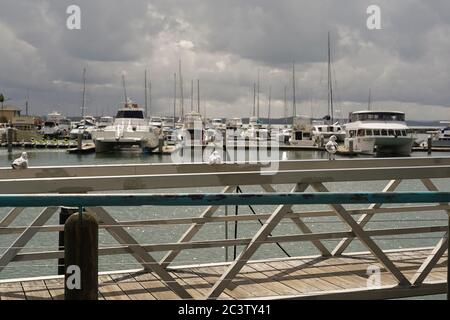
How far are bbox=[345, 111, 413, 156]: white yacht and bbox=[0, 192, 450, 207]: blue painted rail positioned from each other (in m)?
64.3

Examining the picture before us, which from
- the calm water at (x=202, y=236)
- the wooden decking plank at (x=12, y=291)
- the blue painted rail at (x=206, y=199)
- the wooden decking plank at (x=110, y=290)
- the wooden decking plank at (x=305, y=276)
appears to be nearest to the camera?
the blue painted rail at (x=206, y=199)

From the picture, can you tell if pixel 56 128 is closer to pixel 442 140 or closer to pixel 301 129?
pixel 301 129

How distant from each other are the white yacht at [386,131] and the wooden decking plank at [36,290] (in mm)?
62726

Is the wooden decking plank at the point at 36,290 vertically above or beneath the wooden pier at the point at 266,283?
above

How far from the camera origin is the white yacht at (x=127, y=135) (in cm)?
7319

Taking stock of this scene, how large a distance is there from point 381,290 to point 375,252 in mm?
460

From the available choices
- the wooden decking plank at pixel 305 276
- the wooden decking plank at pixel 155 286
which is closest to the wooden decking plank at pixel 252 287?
the wooden decking plank at pixel 305 276

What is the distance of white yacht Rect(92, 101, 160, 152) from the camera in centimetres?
7319

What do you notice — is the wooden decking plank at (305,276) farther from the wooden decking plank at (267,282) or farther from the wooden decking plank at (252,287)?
the wooden decking plank at (252,287)

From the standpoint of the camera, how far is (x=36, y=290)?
687cm

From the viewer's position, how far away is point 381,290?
703cm

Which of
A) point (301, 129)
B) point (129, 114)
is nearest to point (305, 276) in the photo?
point (129, 114)
